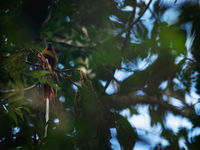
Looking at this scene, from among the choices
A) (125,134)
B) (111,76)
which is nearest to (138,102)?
(111,76)

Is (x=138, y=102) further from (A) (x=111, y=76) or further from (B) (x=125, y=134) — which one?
(B) (x=125, y=134)

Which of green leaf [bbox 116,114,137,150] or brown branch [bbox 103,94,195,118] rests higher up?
brown branch [bbox 103,94,195,118]

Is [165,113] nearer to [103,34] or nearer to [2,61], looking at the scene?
[103,34]

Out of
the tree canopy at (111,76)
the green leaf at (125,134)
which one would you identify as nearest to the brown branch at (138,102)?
the tree canopy at (111,76)

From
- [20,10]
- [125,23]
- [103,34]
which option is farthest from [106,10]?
[20,10]

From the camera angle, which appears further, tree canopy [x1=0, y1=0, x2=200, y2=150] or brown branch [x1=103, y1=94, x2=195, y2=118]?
brown branch [x1=103, y1=94, x2=195, y2=118]

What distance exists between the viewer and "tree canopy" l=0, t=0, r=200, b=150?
0.92 meters

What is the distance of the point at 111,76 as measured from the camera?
1.30m

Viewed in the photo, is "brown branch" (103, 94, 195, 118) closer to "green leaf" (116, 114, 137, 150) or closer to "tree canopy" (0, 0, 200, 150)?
"tree canopy" (0, 0, 200, 150)

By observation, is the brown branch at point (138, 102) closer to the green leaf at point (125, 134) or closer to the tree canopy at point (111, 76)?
the tree canopy at point (111, 76)

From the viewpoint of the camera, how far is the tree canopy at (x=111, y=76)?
0.92 metres

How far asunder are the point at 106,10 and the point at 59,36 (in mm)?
1249

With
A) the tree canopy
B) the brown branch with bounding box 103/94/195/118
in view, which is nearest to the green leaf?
the tree canopy

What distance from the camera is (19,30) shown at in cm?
95
